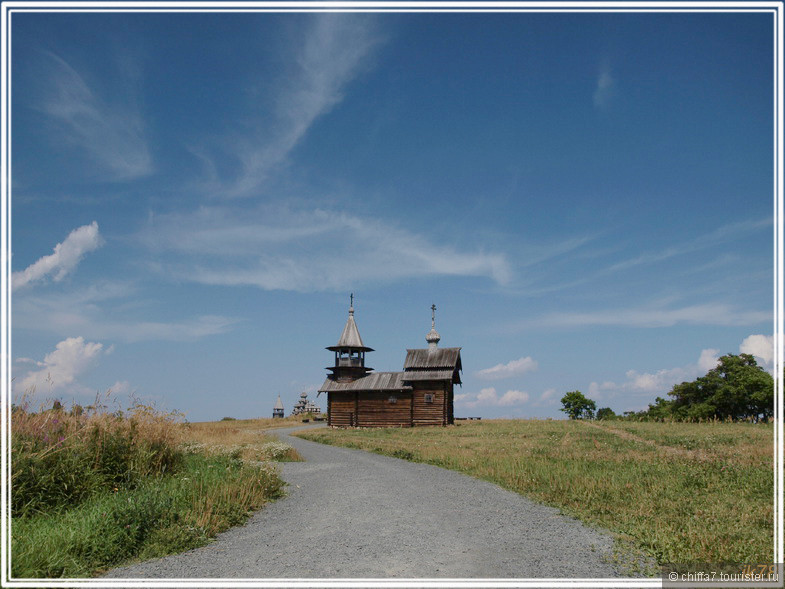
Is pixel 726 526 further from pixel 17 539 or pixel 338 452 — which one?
pixel 338 452

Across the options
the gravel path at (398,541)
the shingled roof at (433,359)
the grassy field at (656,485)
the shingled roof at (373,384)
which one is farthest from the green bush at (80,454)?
the shingled roof at (433,359)

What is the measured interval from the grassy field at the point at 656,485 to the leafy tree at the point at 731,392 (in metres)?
27.1

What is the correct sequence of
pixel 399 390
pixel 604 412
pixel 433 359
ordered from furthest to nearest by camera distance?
pixel 604 412 → pixel 433 359 → pixel 399 390

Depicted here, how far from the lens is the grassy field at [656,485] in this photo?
319 inches

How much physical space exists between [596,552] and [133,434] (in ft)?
35.3

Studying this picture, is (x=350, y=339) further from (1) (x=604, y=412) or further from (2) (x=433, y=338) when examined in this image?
(1) (x=604, y=412)

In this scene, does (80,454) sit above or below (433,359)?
below

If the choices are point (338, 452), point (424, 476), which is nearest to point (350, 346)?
point (338, 452)

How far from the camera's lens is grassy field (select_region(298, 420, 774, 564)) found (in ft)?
26.6

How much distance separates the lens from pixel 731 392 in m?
47.4

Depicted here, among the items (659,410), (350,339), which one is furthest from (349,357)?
(659,410)

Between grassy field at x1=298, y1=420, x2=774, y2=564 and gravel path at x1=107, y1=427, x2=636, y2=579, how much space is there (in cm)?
89

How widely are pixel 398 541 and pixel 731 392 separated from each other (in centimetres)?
5033

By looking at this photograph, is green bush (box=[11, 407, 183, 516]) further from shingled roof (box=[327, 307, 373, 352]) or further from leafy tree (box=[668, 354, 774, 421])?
leafy tree (box=[668, 354, 774, 421])
